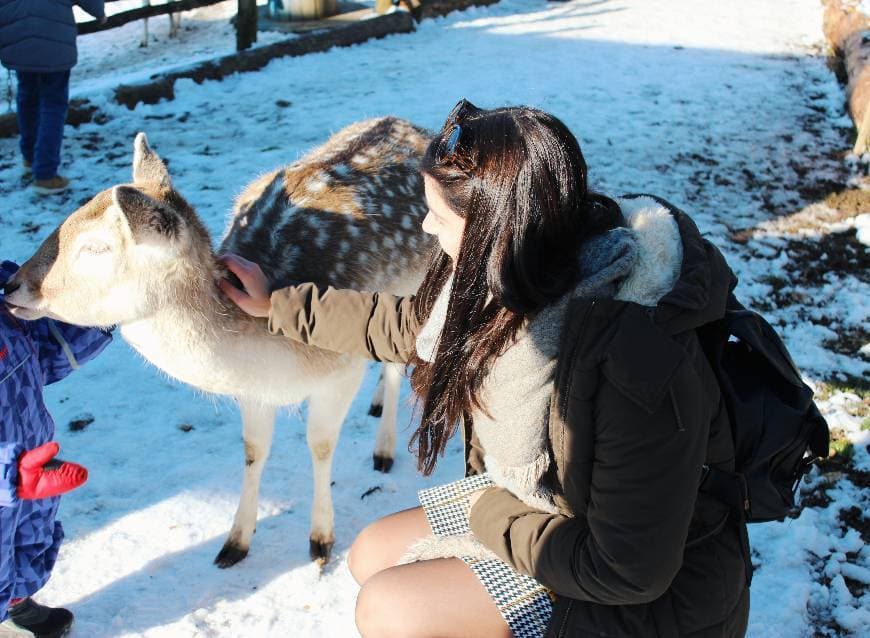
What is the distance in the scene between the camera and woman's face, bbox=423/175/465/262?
76.4 inches

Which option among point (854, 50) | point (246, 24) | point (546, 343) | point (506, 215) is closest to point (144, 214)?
point (506, 215)

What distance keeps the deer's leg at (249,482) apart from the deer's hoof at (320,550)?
255 millimetres

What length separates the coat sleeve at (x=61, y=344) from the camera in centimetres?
263

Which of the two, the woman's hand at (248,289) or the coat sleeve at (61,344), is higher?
the woman's hand at (248,289)

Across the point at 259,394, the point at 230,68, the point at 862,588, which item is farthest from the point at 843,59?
the point at 259,394

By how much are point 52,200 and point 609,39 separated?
24.6 ft

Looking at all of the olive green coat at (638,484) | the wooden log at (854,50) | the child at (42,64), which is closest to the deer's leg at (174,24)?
the child at (42,64)

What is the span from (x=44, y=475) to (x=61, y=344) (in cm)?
74

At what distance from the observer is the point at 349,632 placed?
9.50 ft

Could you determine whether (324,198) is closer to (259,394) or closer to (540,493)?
(259,394)

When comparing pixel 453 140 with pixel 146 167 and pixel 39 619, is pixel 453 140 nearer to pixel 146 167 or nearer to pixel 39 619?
pixel 146 167

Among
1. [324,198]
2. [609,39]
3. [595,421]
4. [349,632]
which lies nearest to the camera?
[595,421]

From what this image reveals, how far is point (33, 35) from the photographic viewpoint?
19.4ft

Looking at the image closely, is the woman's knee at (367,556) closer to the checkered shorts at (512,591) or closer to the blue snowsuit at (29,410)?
the checkered shorts at (512,591)
